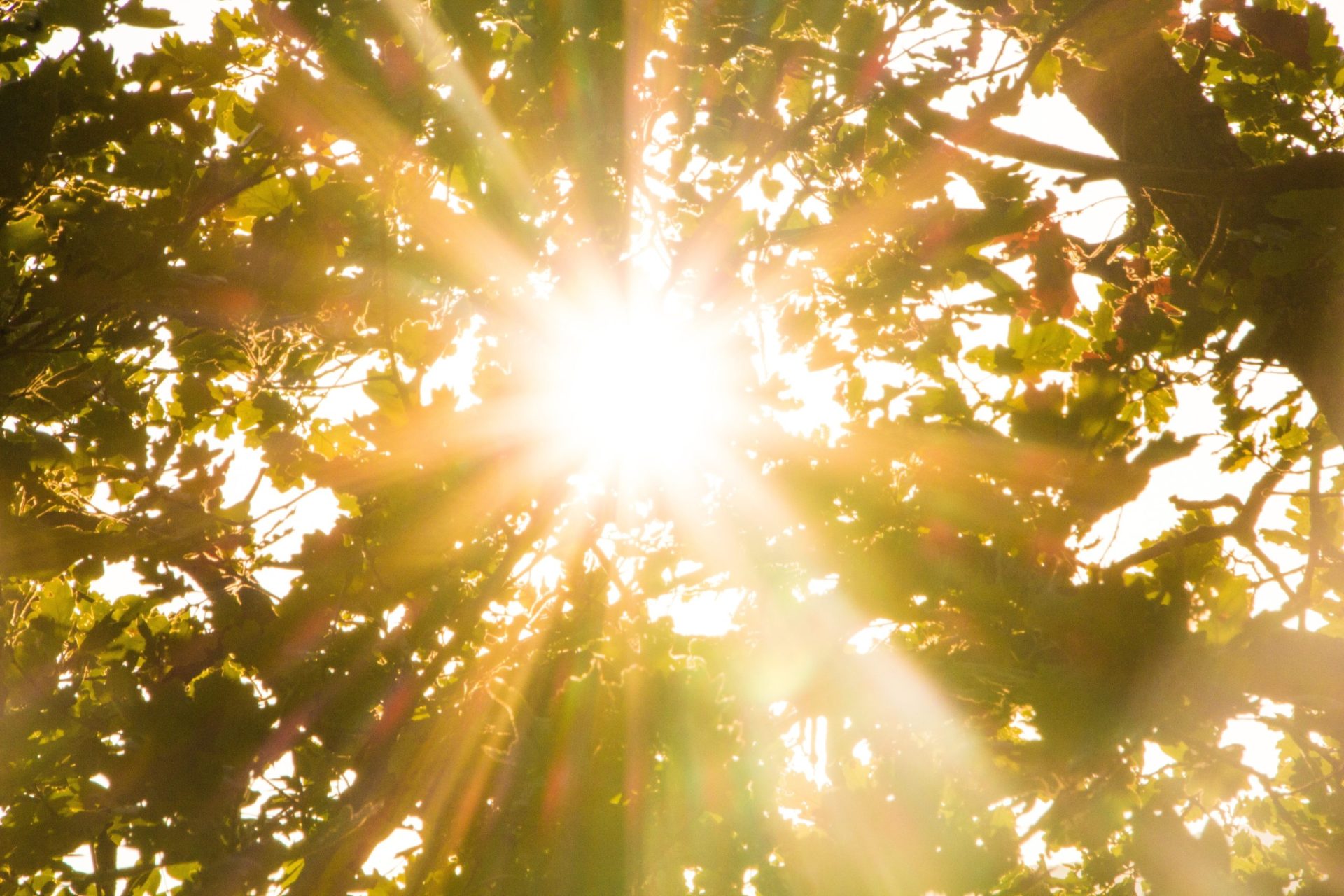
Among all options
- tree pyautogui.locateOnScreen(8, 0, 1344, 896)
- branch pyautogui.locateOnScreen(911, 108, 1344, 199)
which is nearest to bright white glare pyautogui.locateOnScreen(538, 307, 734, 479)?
tree pyautogui.locateOnScreen(8, 0, 1344, 896)

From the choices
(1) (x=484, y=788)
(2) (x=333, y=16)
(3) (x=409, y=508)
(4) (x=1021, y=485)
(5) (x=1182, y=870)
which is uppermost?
(2) (x=333, y=16)

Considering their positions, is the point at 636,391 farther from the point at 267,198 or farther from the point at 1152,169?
the point at 1152,169

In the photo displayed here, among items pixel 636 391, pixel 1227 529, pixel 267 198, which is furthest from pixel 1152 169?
pixel 267 198

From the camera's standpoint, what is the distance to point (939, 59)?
11.9 ft

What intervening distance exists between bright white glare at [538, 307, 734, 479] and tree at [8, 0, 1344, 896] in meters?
0.02

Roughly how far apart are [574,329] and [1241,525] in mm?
3364

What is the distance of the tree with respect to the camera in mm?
2898

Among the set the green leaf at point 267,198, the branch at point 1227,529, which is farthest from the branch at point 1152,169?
the green leaf at point 267,198

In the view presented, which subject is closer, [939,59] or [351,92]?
[351,92]

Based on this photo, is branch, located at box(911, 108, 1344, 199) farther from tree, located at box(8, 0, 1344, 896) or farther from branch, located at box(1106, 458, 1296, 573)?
branch, located at box(1106, 458, 1296, 573)

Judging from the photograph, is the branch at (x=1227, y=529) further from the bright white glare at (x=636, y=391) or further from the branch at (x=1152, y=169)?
the bright white glare at (x=636, y=391)

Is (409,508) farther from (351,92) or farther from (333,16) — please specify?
(333,16)

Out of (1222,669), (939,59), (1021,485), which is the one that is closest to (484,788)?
(1021,485)

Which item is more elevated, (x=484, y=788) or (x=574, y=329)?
(x=574, y=329)
